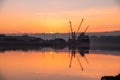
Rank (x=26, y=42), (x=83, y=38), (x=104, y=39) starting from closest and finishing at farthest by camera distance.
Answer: (x=83, y=38) → (x=26, y=42) → (x=104, y=39)

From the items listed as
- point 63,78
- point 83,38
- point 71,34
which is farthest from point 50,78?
point 71,34

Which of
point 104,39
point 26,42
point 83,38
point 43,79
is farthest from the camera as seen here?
point 104,39

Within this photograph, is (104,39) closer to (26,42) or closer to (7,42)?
(26,42)

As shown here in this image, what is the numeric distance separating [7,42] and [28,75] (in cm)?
7427

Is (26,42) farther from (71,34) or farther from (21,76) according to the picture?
(21,76)

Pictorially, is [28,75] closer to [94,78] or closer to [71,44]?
[94,78]

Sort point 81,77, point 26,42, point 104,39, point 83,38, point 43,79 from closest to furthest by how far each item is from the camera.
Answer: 1. point 43,79
2. point 81,77
3. point 83,38
4. point 26,42
5. point 104,39

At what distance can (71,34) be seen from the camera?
102812 millimetres

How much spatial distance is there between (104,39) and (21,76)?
358ft

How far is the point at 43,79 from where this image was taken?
20188 mm

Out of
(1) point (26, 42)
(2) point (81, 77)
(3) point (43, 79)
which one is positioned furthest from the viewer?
(1) point (26, 42)

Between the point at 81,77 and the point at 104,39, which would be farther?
the point at 104,39

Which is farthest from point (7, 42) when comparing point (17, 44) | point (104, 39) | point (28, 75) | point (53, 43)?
point (28, 75)

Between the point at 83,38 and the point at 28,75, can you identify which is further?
the point at 83,38
